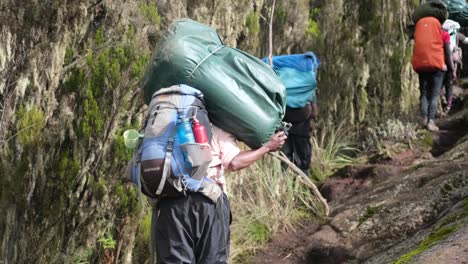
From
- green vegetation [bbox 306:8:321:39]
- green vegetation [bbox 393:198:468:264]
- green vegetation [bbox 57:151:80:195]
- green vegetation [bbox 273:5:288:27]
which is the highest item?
green vegetation [bbox 273:5:288:27]

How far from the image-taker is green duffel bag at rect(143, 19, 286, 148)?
11.7ft

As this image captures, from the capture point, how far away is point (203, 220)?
3477mm

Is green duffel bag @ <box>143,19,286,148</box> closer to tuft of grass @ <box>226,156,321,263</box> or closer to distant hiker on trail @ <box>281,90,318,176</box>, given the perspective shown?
tuft of grass @ <box>226,156,321,263</box>

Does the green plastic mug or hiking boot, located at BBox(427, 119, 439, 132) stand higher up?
the green plastic mug

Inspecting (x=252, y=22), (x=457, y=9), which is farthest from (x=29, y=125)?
(x=457, y=9)

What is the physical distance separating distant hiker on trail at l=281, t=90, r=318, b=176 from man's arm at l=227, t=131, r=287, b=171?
339 centimetres

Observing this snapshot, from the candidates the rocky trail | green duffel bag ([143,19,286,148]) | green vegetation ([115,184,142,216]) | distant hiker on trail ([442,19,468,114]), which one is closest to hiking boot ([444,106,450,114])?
distant hiker on trail ([442,19,468,114])

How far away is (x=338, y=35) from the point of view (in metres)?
9.85

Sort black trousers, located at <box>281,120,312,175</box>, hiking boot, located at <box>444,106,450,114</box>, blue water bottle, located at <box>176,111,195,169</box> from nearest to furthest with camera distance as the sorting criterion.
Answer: blue water bottle, located at <box>176,111,195,169</box>, black trousers, located at <box>281,120,312,175</box>, hiking boot, located at <box>444,106,450,114</box>

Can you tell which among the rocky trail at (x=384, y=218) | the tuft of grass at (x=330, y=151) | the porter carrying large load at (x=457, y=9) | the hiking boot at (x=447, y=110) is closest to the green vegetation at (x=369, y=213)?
the rocky trail at (x=384, y=218)

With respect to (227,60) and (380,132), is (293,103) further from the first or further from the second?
(227,60)

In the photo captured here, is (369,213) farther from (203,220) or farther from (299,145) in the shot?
(203,220)

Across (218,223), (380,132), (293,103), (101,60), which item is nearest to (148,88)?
A: (218,223)

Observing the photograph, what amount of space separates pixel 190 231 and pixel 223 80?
0.84 m
